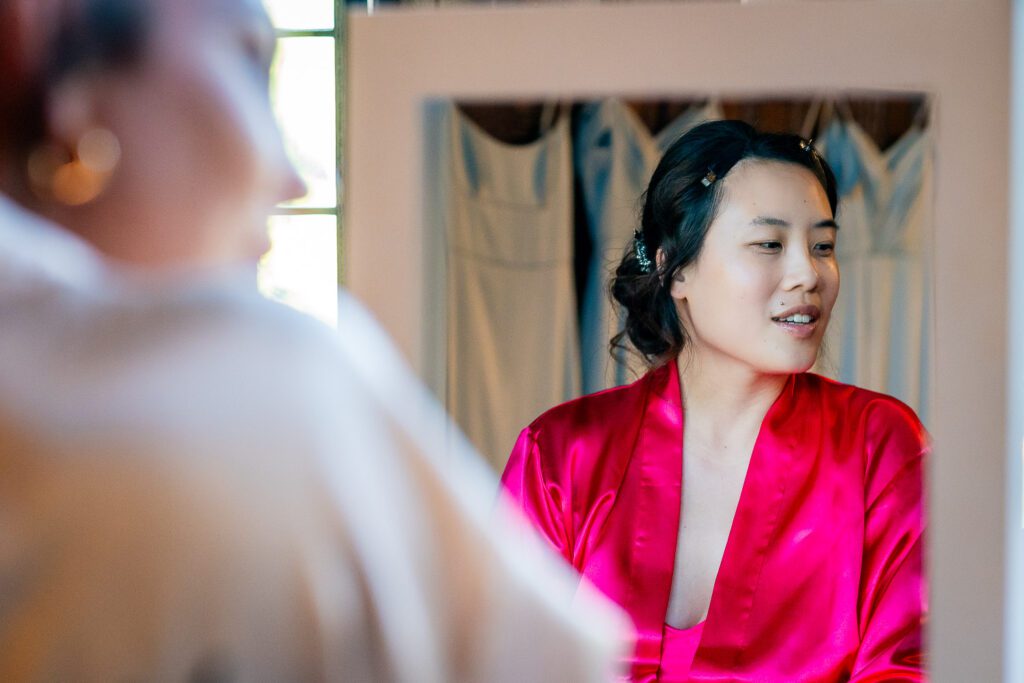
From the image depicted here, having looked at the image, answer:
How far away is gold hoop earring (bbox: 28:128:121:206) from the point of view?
74cm

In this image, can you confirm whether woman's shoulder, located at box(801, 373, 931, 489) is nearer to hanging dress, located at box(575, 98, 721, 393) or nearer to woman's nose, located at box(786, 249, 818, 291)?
woman's nose, located at box(786, 249, 818, 291)

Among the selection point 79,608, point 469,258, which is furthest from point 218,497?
point 469,258

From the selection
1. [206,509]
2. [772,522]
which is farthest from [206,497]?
[772,522]

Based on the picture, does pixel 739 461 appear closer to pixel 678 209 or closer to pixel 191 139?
pixel 678 209

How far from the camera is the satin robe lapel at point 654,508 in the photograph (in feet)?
3.89

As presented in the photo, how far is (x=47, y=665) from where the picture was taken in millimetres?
667

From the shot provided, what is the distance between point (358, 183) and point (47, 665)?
2.21ft

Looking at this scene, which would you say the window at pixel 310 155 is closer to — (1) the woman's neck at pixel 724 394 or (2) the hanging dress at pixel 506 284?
(2) the hanging dress at pixel 506 284

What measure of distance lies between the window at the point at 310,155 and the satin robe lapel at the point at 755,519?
501mm

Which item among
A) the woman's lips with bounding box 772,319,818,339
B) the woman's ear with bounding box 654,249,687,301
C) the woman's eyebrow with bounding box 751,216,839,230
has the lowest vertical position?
the woman's lips with bounding box 772,319,818,339

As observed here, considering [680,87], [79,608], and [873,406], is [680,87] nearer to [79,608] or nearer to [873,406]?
[873,406]

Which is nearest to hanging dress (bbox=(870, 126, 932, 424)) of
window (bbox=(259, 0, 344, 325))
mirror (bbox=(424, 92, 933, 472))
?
mirror (bbox=(424, 92, 933, 472))

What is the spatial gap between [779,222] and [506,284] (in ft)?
0.99

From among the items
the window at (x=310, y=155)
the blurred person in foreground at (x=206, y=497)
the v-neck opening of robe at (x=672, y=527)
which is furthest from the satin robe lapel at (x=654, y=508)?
the blurred person in foreground at (x=206, y=497)
